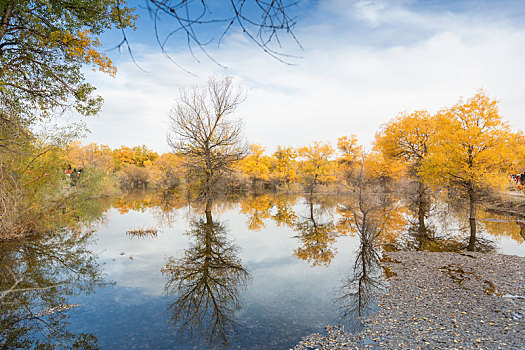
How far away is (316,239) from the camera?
47.1 feet

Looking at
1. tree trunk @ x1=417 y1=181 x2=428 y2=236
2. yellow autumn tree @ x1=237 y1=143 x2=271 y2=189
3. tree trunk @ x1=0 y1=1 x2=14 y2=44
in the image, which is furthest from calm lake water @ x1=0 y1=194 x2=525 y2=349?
yellow autumn tree @ x1=237 y1=143 x2=271 y2=189

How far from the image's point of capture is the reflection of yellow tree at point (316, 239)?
Result: 11289 millimetres

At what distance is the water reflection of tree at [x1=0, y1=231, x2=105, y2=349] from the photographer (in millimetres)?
5375

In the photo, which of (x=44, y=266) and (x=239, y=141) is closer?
(x=44, y=266)

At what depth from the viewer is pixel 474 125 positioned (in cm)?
1714


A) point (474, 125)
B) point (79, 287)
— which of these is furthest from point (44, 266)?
point (474, 125)

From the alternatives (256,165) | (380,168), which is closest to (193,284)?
(380,168)

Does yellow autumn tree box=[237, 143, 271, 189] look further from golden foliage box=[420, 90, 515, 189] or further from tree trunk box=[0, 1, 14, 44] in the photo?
tree trunk box=[0, 1, 14, 44]

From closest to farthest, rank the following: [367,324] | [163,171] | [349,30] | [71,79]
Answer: [349,30] < [367,324] < [71,79] < [163,171]

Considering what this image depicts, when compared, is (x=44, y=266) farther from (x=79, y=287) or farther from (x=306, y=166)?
(x=306, y=166)

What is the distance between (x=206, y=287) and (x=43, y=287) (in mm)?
4972

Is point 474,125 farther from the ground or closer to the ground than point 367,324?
farther from the ground

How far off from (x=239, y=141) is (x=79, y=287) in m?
15.0

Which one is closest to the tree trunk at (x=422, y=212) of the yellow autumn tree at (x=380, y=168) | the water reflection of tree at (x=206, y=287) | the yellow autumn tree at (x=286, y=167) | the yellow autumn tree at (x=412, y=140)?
the yellow autumn tree at (x=412, y=140)
